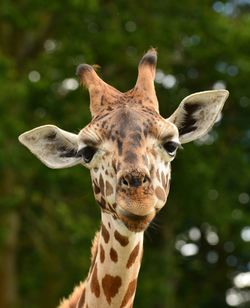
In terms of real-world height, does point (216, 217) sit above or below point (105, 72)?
below

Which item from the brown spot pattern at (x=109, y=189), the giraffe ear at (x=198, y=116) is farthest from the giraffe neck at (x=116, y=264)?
the giraffe ear at (x=198, y=116)

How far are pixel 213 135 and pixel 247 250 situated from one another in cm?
481

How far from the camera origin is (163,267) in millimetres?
33469

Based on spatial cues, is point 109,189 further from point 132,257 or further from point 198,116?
point 198,116

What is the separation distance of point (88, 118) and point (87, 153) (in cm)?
1998

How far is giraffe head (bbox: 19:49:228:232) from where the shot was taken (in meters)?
7.69

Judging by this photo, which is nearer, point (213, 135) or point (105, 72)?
point (105, 72)

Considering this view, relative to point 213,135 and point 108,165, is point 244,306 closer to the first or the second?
point 213,135

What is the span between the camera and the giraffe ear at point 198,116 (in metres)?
8.99

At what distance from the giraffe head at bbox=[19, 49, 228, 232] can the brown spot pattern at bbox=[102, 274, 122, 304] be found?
0.54 metres

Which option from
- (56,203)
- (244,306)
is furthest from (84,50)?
(244,306)

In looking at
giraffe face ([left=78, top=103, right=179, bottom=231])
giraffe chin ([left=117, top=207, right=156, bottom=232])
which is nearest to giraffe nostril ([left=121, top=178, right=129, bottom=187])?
giraffe face ([left=78, top=103, right=179, bottom=231])

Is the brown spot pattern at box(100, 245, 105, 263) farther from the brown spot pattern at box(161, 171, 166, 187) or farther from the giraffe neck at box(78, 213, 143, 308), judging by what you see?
the brown spot pattern at box(161, 171, 166, 187)

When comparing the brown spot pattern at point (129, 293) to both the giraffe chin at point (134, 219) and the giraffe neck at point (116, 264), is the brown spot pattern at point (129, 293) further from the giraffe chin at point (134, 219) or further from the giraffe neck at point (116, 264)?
the giraffe chin at point (134, 219)
